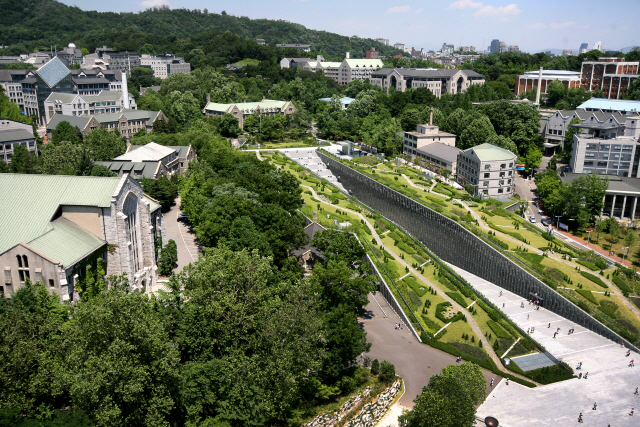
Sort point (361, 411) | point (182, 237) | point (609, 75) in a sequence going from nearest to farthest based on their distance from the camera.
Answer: point (361, 411) → point (182, 237) → point (609, 75)

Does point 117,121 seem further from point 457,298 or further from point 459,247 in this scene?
point 457,298

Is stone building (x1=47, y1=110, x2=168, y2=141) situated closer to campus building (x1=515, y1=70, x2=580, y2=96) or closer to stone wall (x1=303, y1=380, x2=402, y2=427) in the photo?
stone wall (x1=303, y1=380, x2=402, y2=427)

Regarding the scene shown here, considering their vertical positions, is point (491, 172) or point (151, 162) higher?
point (151, 162)

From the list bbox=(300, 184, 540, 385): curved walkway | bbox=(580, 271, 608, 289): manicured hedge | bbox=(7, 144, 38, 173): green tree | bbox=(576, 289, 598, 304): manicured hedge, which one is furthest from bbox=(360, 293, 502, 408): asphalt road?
bbox=(7, 144, 38, 173): green tree

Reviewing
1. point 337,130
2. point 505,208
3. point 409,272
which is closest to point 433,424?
point 409,272

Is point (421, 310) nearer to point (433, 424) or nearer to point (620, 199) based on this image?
point (433, 424)

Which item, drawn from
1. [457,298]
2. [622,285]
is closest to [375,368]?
[457,298]

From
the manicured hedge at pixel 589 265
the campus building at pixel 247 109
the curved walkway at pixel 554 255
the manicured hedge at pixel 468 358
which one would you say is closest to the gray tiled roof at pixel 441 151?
the curved walkway at pixel 554 255
